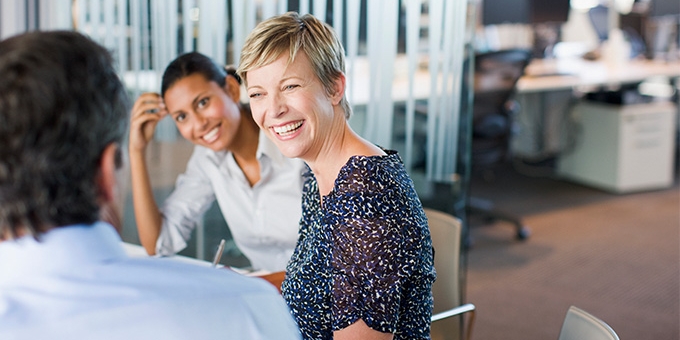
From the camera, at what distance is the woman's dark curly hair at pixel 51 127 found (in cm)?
92

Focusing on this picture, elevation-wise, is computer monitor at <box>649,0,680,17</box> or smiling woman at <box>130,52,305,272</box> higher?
computer monitor at <box>649,0,680,17</box>

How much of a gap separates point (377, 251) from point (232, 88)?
1.07m

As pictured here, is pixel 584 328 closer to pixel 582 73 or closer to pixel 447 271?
pixel 447 271

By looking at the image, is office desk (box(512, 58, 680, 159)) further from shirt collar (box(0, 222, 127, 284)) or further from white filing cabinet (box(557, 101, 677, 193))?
shirt collar (box(0, 222, 127, 284))

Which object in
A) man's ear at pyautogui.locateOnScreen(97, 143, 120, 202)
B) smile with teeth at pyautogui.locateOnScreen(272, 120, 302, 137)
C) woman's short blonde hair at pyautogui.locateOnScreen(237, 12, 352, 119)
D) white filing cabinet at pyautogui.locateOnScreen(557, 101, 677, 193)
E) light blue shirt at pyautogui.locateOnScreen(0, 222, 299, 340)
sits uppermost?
woman's short blonde hair at pyautogui.locateOnScreen(237, 12, 352, 119)

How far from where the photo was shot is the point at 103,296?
3.14ft

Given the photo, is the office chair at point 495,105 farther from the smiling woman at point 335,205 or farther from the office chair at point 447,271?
the smiling woman at point 335,205

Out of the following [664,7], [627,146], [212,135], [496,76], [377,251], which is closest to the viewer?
[377,251]

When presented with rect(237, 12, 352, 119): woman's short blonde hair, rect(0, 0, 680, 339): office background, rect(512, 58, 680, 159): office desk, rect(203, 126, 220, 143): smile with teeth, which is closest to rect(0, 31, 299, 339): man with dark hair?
rect(237, 12, 352, 119): woman's short blonde hair

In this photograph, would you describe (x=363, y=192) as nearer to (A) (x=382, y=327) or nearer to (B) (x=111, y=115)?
(A) (x=382, y=327)

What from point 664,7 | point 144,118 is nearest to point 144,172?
point 144,118

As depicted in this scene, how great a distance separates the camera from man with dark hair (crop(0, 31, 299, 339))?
0.93 metres

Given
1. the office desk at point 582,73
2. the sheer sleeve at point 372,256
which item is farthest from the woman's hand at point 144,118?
the office desk at point 582,73

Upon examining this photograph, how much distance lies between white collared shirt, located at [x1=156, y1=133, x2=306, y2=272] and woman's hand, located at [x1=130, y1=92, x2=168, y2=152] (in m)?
0.18
